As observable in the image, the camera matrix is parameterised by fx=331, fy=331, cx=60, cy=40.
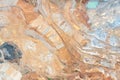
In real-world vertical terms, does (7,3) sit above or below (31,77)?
above

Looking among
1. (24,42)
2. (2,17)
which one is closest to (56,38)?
(24,42)

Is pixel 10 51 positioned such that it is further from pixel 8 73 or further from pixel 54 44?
pixel 54 44

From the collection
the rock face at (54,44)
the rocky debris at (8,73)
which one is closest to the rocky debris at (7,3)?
the rock face at (54,44)

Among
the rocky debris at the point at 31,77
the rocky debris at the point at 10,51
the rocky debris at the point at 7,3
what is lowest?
the rocky debris at the point at 31,77

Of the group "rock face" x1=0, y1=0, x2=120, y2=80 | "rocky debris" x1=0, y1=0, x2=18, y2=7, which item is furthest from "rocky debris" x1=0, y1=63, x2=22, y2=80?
"rocky debris" x1=0, y1=0, x2=18, y2=7

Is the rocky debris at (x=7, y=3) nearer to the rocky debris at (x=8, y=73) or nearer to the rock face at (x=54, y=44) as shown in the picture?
the rock face at (x=54, y=44)

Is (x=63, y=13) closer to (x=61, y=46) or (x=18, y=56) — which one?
(x=61, y=46)

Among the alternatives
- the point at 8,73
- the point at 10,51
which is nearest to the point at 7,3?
the point at 10,51

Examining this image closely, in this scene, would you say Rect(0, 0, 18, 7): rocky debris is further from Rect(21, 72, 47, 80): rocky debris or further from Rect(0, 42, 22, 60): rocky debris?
Rect(21, 72, 47, 80): rocky debris
